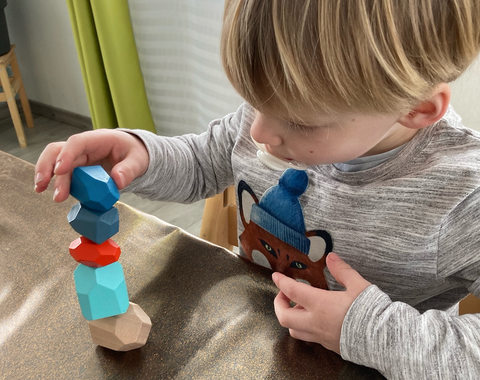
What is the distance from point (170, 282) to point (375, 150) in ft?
1.01

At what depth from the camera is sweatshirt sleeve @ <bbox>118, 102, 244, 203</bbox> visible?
615 millimetres

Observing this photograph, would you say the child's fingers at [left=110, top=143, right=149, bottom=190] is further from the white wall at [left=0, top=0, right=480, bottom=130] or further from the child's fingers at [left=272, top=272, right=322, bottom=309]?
the white wall at [left=0, top=0, right=480, bottom=130]

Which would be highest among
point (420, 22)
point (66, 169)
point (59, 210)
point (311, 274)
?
point (420, 22)

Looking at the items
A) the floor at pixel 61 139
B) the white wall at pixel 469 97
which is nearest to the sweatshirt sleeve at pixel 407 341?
the white wall at pixel 469 97

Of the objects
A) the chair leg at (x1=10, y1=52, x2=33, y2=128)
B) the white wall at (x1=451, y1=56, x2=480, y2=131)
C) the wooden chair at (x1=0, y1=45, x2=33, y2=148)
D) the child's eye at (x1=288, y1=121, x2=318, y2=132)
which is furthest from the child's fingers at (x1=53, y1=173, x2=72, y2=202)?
the chair leg at (x1=10, y1=52, x2=33, y2=128)

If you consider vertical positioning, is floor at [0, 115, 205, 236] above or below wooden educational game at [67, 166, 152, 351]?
below

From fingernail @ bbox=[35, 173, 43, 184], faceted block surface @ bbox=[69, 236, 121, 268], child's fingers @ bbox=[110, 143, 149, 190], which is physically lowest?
faceted block surface @ bbox=[69, 236, 121, 268]

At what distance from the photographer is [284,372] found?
42 centimetres

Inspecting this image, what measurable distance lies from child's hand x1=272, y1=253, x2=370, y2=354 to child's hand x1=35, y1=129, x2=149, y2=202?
23cm

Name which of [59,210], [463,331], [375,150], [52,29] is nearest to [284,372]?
[463,331]

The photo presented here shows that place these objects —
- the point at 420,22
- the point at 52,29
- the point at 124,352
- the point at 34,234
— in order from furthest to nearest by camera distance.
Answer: the point at 52,29 → the point at 34,234 → the point at 124,352 → the point at 420,22

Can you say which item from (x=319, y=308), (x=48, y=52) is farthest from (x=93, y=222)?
(x=48, y=52)

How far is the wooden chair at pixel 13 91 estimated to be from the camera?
1949mm

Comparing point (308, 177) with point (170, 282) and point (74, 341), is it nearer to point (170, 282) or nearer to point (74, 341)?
point (170, 282)
